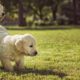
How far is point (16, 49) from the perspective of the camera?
9453 mm

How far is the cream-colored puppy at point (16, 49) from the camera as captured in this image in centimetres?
930

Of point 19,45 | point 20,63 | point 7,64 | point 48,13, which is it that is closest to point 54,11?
point 48,13

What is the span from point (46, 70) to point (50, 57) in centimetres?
271

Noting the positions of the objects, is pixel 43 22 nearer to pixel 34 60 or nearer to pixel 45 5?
pixel 45 5

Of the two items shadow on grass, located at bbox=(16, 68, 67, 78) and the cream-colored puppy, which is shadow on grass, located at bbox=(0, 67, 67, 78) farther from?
the cream-colored puppy

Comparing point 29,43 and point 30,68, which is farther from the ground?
point 29,43

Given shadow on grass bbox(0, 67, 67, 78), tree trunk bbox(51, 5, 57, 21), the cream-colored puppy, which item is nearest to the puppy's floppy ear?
the cream-colored puppy

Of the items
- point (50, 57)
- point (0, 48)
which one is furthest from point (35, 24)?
point (0, 48)

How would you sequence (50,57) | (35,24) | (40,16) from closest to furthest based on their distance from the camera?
(50,57) < (35,24) < (40,16)

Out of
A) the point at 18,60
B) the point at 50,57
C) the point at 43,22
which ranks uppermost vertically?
the point at 18,60

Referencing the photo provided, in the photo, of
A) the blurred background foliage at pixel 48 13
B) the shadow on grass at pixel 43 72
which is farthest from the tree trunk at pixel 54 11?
the shadow on grass at pixel 43 72

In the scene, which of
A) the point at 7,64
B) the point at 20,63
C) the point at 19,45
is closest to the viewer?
the point at 19,45

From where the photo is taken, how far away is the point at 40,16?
51.5 metres

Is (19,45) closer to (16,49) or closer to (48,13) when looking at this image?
(16,49)
